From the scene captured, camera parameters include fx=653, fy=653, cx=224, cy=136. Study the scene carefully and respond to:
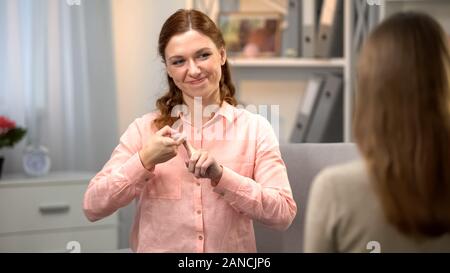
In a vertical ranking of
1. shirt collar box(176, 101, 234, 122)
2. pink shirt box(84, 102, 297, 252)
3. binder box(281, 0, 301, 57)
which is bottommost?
pink shirt box(84, 102, 297, 252)

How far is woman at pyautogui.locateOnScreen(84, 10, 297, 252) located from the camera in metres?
0.85

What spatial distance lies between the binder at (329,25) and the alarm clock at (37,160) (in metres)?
0.42

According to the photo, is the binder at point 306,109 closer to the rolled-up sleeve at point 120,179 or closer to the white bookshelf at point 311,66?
the white bookshelf at point 311,66

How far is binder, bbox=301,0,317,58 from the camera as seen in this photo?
922mm

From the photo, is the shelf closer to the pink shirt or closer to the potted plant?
the pink shirt

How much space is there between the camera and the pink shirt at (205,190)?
0.86m

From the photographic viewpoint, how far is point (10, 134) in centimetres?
92

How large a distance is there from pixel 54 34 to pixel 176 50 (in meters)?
0.19

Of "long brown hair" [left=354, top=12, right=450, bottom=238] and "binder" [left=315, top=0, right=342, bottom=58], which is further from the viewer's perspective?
"binder" [left=315, top=0, right=342, bottom=58]

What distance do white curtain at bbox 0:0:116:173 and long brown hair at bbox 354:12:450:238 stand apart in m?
0.36

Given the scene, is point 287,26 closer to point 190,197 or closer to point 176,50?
point 176,50

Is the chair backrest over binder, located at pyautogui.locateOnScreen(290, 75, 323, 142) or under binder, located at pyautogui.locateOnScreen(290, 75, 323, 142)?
under

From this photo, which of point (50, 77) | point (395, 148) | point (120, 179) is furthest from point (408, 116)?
point (50, 77)

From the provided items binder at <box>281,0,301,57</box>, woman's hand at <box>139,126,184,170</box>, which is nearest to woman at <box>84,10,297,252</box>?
woman's hand at <box>139,126,184,170</box>
